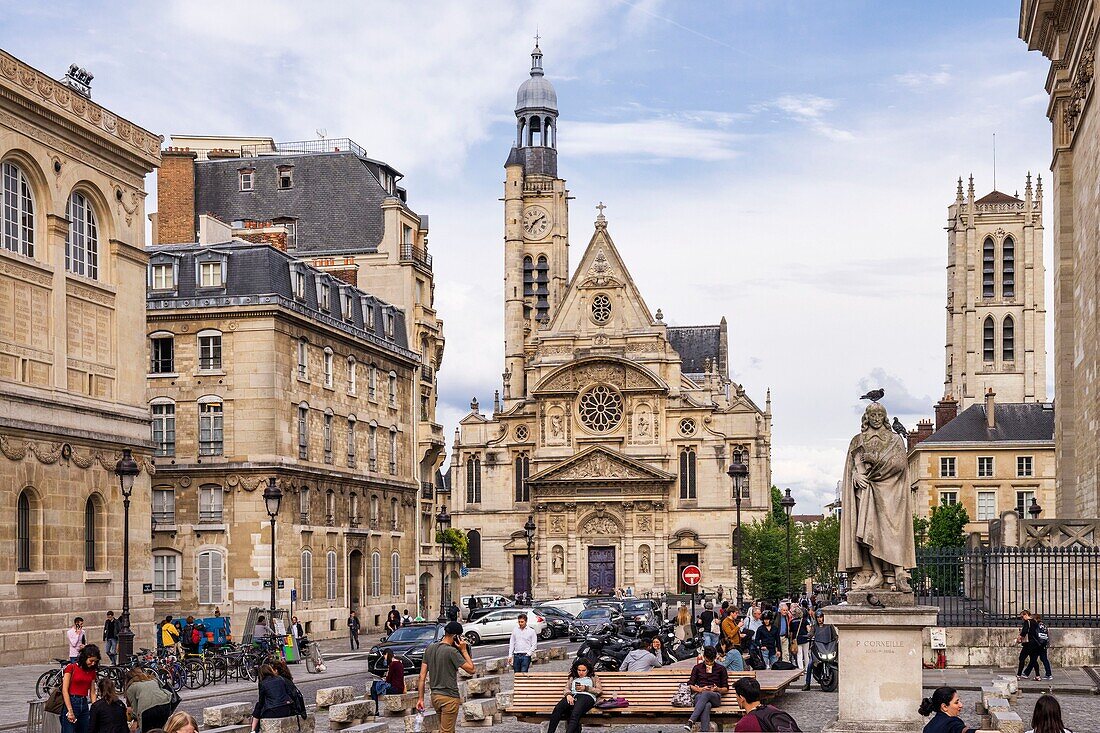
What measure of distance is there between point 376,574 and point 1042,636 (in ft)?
114

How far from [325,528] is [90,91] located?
1843 cm

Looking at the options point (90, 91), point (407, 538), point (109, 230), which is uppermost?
point (90, 91)

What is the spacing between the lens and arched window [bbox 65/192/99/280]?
35812 millimetres

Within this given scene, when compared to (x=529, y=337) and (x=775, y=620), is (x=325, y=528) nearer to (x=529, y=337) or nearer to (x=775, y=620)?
(x=775, y=620)

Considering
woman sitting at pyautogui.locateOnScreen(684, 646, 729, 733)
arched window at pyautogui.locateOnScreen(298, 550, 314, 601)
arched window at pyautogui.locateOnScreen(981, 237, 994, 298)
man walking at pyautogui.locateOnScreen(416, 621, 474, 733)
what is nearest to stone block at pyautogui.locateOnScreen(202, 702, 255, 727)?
man walking at pyautogui.locateOnScreen(416, 621, 474, 733)

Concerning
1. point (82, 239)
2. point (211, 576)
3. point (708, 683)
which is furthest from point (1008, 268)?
point (708, 683)

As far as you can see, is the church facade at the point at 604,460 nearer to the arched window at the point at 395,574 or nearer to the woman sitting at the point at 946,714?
the arched window at the point at 395,574

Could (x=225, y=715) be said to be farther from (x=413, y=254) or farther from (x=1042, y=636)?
(x=413, y=254)

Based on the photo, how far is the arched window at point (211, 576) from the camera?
155 ft

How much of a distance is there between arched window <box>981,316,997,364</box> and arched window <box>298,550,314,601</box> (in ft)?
252

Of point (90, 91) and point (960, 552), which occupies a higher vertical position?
point (90, 91)

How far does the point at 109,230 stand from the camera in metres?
37.6

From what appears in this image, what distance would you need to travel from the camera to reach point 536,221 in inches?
3848

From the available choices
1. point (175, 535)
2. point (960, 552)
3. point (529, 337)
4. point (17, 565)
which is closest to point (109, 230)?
point (17, 565)
